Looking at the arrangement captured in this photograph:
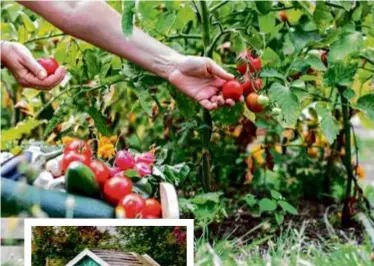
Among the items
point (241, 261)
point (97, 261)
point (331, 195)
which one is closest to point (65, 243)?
point (97, 261)

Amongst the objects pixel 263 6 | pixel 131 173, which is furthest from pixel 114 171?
pixel 263 6

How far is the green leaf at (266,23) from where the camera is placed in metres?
1.95

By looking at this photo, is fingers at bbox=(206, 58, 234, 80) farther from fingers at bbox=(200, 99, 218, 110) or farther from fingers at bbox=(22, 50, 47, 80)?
fingers at bbox=(22, 50, 47, 80)

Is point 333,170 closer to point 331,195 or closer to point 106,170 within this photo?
point 331,195

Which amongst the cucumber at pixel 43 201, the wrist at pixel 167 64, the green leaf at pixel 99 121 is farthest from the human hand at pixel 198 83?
the cucumber at pixel 43 201

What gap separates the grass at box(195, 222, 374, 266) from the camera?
5.52 feet

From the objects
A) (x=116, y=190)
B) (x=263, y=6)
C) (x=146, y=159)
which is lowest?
(x=116, y=190)

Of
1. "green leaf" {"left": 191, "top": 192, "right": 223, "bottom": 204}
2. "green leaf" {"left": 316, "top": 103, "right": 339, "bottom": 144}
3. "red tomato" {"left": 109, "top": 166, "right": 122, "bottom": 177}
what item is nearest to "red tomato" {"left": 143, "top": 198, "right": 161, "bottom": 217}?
"red tomato" {"left": 109, "top": 166, "right": 122, "bottom": 177}

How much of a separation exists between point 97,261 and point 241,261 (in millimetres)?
437

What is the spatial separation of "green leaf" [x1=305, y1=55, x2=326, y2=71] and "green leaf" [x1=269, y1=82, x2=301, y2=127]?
10cm

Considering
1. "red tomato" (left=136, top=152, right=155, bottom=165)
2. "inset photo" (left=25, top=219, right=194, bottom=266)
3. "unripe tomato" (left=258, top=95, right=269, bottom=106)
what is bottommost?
"inset photo" (left=25, top=219, right=194, bottom=266)

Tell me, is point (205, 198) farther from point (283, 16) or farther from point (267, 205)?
point (283, 16)

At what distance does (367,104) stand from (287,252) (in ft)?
0.98

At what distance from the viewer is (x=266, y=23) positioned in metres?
1.96
